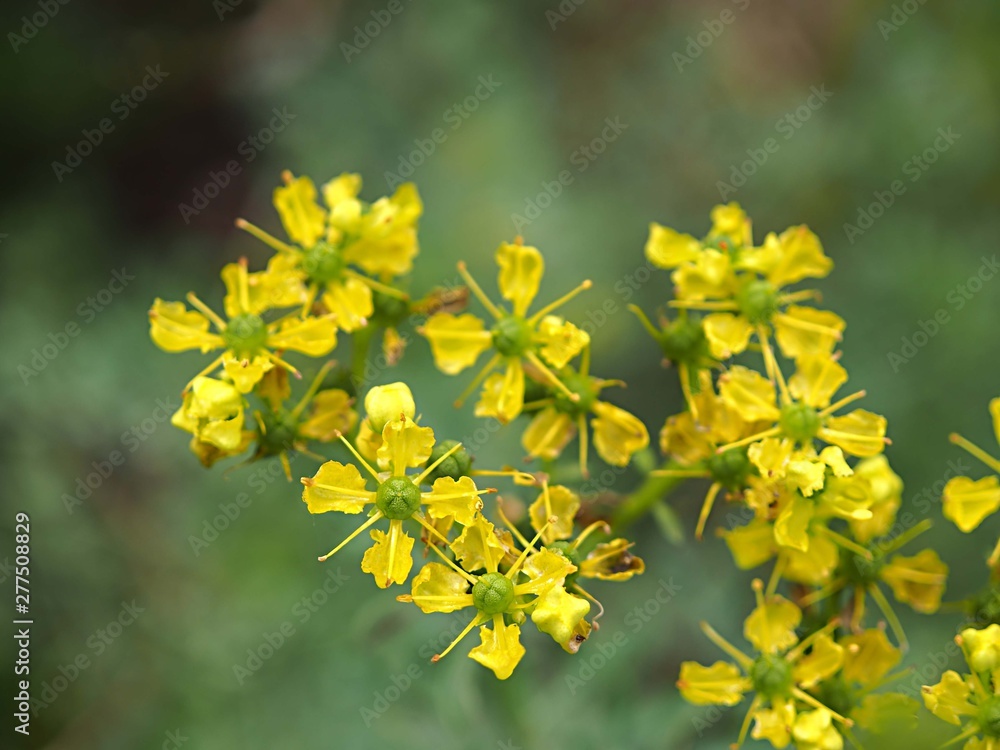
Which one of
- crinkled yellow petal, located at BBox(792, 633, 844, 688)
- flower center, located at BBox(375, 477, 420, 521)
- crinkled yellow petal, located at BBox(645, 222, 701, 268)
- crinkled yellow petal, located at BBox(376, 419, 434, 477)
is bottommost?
crinkled yellow petal, located at BBox(792, 633, 844, 688)

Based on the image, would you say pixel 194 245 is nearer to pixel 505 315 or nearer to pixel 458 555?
pixel 505 315

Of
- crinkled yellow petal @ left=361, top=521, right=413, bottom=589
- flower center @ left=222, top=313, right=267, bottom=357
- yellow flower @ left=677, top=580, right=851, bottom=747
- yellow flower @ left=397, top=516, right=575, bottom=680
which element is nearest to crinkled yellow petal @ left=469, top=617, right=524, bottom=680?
yellow flower @ left=397, top=516, right=575, bottom=680

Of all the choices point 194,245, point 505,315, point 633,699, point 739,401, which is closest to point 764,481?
point 739,401

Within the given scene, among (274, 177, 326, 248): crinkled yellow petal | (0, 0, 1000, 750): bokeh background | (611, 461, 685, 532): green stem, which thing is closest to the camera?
(611, 461, 685, 532): green stem

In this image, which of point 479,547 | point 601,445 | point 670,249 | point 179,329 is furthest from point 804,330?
point 179,329

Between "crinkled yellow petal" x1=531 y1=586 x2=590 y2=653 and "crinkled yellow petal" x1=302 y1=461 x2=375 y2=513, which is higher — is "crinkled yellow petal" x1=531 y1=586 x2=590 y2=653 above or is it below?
below

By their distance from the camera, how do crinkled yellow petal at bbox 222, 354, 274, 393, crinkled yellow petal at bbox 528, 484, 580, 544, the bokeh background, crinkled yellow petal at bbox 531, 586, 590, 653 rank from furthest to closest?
the bokeh background → crinkled yellow petal at bbox 222, 354, 274, 393 → crinkled yellow petal at bbox 528, 484, 580, 544 → crinkled yellow petal at bbox 531, 586, 590, 653

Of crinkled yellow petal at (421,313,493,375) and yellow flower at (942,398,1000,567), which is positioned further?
crinkled yellow petal at (421,313,493,375)

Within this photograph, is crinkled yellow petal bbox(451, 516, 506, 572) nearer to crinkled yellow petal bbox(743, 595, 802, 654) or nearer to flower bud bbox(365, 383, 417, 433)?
flower bud bbox(365, 383, 417, 433)
